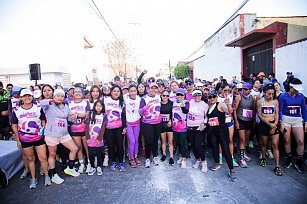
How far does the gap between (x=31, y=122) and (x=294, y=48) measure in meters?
9.08

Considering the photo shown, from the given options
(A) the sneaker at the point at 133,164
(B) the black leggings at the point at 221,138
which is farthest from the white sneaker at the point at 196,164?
(A) the sneaker at the point at 133,164

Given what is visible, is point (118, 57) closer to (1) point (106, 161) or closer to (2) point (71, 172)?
(1) point (106, 161)

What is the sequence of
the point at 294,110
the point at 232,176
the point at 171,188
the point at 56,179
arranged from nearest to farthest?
the point at 171,188 → the point at 232,176 → the point at 56,179 → the point at 294,110

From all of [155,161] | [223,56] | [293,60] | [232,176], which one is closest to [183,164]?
[155,161]

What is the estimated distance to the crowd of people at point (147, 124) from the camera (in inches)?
179

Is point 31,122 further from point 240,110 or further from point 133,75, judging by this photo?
point 133,75

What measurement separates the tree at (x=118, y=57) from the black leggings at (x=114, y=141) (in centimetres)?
2818

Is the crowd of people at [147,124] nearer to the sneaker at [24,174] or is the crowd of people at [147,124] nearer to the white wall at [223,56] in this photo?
the sneaker at [24,174]

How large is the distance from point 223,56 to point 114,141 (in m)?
14.5

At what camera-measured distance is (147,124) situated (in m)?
5.30

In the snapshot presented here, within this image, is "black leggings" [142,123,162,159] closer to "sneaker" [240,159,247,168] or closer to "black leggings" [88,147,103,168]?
"black leggings" [88,147,103,168]

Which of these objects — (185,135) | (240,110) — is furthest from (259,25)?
(185,135)

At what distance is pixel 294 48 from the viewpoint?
8305 millimetres

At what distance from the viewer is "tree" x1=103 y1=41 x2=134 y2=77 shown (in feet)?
108
